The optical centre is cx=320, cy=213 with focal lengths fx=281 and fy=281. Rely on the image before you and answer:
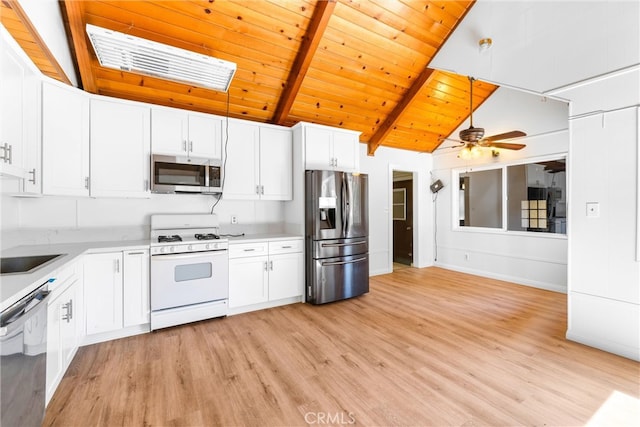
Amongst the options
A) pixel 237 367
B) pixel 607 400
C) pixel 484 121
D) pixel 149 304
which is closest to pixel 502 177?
pixel 484 121

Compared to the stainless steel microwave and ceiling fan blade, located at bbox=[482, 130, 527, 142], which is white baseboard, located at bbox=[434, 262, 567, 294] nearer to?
ceiling fan blade, located at bbox=[482, 130, 527, 142]

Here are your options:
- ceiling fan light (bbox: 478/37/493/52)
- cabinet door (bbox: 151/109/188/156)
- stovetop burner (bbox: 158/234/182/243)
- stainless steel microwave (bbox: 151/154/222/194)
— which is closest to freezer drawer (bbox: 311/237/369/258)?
stainless steel microwave (bbox: 151/154/222/194)

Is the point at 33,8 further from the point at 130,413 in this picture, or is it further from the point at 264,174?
the point at 130,413

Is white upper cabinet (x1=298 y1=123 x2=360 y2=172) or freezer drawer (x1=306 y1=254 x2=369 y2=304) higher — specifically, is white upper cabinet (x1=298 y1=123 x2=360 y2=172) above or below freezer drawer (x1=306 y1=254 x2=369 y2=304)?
above

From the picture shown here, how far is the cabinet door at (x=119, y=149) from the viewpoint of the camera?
9.60 ft

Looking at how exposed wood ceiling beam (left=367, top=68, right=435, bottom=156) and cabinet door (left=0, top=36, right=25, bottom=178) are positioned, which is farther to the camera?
exposed wood ceiling beam (left=367, top=68, right=435, bottom=156)

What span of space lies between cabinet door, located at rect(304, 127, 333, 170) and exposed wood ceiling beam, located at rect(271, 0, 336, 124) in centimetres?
48

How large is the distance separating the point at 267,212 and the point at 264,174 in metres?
0.65

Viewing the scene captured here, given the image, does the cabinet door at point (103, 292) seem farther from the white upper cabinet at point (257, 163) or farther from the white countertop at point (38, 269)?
the white upper cabinet at point (257, 163)

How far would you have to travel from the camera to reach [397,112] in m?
4.79

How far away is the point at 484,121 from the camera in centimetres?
530

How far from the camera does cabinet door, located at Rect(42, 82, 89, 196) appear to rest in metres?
2.56

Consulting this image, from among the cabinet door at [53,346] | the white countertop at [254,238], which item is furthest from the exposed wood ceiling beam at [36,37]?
the white countertop at [254,238]

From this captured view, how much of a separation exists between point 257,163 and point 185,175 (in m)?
0.94
